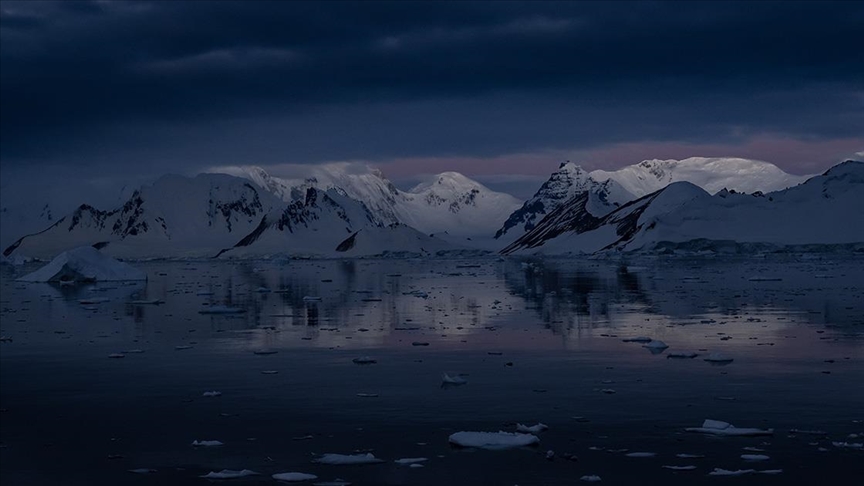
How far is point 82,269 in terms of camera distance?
60875 millimetres

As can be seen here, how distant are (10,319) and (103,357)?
39.9ft

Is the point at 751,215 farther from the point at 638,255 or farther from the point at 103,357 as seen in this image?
the point at 103,357

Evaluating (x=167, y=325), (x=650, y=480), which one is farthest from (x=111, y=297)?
(x=650, y=480)

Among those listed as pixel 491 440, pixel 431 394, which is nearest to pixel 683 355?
pixel 431 394

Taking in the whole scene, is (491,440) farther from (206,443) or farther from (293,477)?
(206,443)

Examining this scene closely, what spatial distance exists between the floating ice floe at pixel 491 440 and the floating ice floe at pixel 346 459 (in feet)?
3.81

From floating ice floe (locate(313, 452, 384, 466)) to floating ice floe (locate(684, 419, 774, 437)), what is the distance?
4239 millimetres

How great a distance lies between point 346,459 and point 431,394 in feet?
14.9

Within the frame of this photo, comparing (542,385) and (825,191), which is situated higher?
(825,191)

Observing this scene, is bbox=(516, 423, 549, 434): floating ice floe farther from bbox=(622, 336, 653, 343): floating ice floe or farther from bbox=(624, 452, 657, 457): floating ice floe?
bbox=(622, 336, 653, 343): floating ice floe

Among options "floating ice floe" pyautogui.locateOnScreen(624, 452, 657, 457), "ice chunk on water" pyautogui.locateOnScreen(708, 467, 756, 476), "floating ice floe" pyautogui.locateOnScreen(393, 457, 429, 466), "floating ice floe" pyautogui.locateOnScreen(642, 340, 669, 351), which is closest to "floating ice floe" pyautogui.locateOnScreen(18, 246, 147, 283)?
"floating ice floe" pyautogui.locateOnScreen(642, 340, 669, 351)

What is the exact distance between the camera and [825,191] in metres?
109

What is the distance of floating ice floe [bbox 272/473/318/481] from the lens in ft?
35.7

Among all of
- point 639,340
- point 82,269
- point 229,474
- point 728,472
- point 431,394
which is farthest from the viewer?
point 82,269
